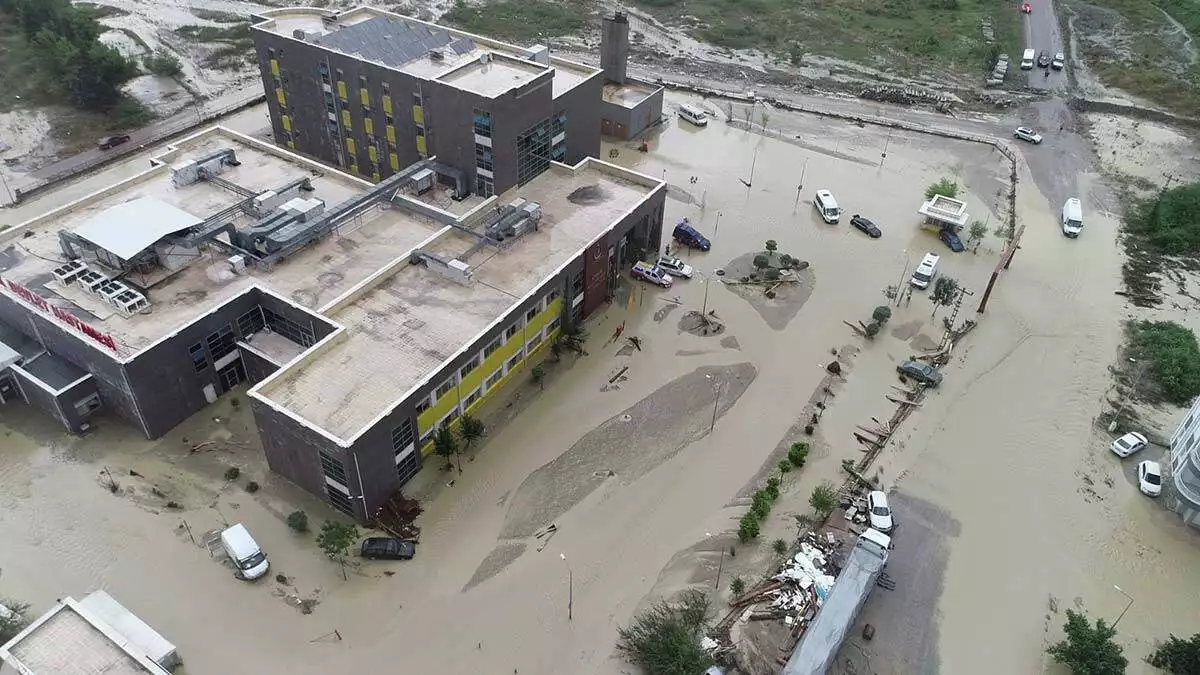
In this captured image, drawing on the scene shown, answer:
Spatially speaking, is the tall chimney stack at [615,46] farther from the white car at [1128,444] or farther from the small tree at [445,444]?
the white car at [1128,444]

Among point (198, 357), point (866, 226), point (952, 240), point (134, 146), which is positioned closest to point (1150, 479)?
point (952, 240)

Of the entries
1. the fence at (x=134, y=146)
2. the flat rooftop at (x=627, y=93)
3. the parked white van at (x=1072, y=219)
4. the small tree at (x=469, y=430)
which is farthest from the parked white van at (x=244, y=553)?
the parked white van at (x=1072, y=219)

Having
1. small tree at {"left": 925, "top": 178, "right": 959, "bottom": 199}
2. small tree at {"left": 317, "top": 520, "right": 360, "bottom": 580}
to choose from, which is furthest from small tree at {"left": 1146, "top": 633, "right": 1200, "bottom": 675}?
small tree at {"left": 925, "top": 178, "right": 959, "bottom": 199}

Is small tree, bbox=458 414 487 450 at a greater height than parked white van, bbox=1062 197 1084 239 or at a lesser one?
lesser

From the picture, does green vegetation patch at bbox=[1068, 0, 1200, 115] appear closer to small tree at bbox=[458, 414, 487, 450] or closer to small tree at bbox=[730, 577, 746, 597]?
small tree at bbox=[730, 577, 746, 597]

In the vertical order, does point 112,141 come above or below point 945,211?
below

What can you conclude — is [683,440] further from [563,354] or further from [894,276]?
[894,276]

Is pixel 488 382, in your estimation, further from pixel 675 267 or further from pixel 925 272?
pixel 925 272
